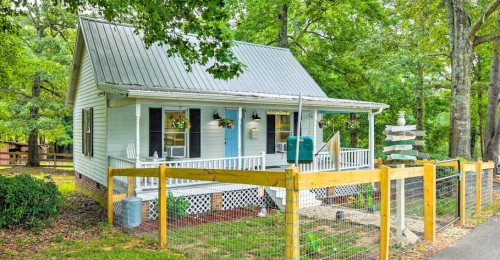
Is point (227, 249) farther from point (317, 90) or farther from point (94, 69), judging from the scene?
point (317, 90)

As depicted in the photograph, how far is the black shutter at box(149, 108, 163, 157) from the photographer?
34.0 feet

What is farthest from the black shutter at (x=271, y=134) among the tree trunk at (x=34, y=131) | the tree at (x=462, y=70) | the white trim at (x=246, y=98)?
the tree trunk at (x=34, y=131)

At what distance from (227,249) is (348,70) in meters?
14.5

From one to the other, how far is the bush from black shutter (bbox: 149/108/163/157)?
124 inches

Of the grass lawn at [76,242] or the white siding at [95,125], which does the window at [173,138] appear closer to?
the white siding at [95,125]

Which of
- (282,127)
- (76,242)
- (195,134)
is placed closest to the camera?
(76,242)

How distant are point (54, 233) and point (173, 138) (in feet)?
14.8

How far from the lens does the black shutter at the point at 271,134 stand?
12903 mm

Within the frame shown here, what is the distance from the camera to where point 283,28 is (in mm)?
18094

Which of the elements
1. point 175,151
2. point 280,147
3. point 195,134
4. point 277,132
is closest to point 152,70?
point 195,134

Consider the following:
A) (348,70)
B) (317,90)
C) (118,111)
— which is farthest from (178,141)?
(348,70)

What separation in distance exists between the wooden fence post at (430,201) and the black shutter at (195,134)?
715cm

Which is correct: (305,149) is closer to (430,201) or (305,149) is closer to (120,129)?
(430,201)

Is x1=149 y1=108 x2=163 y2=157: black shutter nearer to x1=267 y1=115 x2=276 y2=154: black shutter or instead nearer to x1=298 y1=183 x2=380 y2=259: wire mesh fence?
x1=267 y1=115 x2=276 y2=154: black shutter
